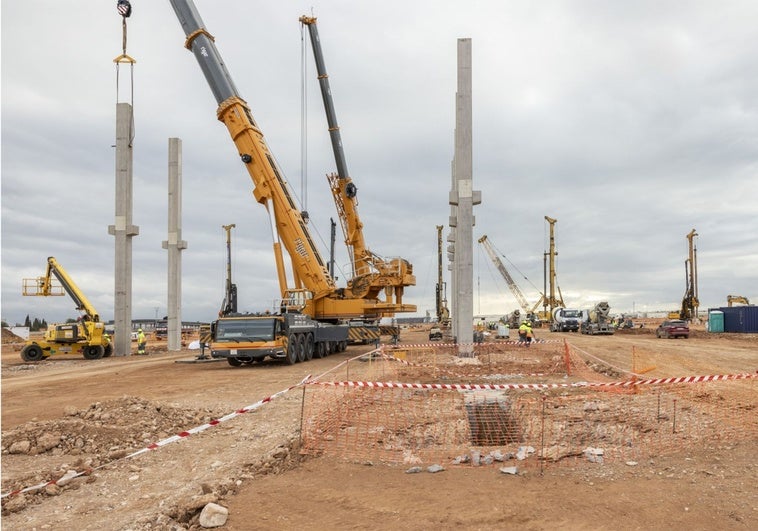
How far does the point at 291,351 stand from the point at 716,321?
4230 centimetres

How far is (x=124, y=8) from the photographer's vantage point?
22.3 meters

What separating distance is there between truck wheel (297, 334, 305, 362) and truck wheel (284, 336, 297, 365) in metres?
0.34

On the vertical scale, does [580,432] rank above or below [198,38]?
below

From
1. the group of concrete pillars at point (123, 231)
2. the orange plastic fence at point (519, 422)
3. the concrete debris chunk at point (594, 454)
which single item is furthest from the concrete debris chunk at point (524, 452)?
the group of concrete pillars at point (123, 231)

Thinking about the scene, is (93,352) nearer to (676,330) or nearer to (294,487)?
(294,487)

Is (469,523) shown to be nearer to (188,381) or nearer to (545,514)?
(545,514)

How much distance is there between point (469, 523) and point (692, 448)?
403cm

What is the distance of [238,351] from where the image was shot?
20.5 meters

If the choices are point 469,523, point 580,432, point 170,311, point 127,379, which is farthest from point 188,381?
point 170,311

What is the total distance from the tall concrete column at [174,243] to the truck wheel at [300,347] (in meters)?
17.5

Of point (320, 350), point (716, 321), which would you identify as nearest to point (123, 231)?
point (320, 350)

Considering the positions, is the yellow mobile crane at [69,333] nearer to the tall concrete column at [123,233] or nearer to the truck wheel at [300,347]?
the tall concrete column at [123,233]

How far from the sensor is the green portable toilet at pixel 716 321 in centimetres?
4947

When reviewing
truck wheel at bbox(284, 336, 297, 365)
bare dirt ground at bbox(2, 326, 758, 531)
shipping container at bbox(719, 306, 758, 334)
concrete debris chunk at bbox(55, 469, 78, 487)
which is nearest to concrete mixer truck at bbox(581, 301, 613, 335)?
shipping container at bbox(719, 306, 758, 334)
